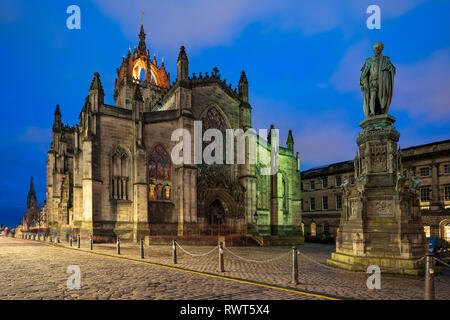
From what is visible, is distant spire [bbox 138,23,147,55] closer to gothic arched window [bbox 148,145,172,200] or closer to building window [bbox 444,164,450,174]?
gothic arched window [bbox 148,145,172,200]

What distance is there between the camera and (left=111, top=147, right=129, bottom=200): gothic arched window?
2602cm

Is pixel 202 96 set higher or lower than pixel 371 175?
higher

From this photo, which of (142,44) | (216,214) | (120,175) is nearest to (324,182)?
(216,214)

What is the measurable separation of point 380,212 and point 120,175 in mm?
21278

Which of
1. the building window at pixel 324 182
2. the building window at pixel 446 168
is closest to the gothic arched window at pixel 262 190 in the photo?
the building window at pixel 324 182

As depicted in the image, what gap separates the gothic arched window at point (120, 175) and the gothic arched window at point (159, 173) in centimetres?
204

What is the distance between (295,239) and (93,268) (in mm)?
22497

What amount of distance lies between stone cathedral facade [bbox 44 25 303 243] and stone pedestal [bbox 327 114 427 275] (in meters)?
17.3

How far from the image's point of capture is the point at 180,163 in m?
27.7

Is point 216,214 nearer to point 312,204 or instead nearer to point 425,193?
point 312,204

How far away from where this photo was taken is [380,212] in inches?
441
